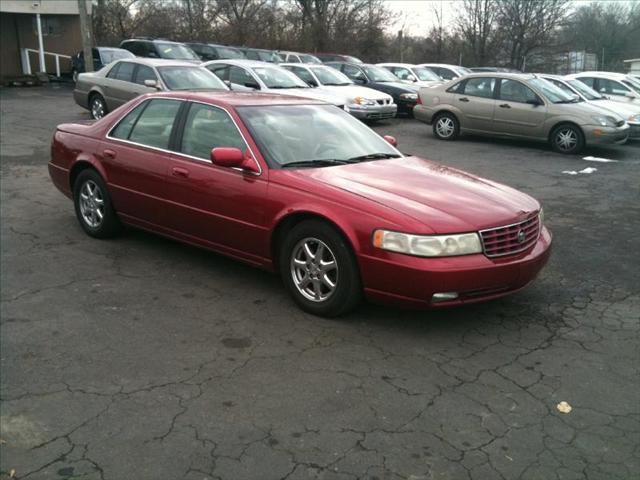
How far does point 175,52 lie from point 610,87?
12512 millimetres

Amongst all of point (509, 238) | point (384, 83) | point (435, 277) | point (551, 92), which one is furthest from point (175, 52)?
point (435, 277)

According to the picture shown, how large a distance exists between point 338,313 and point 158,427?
165cm

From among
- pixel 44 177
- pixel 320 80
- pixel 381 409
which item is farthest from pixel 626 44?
pixel 381 409

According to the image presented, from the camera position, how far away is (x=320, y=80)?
665 inches

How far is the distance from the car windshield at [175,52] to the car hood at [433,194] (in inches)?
598

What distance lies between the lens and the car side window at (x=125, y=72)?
13641mm

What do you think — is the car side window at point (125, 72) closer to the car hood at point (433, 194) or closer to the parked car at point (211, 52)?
the parked car at point (211, 52)

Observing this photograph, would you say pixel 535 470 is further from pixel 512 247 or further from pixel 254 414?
pixel 512 247

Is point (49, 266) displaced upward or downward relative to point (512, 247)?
downward

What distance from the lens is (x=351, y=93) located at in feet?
52.2

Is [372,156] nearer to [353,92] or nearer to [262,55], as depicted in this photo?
[353,92]

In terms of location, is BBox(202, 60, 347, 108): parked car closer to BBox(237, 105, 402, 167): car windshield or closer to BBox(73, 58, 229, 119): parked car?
BBox(73, 58, 229, 119): parked car

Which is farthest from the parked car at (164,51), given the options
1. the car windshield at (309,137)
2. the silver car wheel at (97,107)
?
the car windshield at (309,137)

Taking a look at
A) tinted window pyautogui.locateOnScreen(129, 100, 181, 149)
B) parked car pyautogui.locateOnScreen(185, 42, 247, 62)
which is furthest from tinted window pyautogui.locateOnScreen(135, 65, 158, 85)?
parked car pyautogui.locateOnScreen(185, 42, 247, 62)
